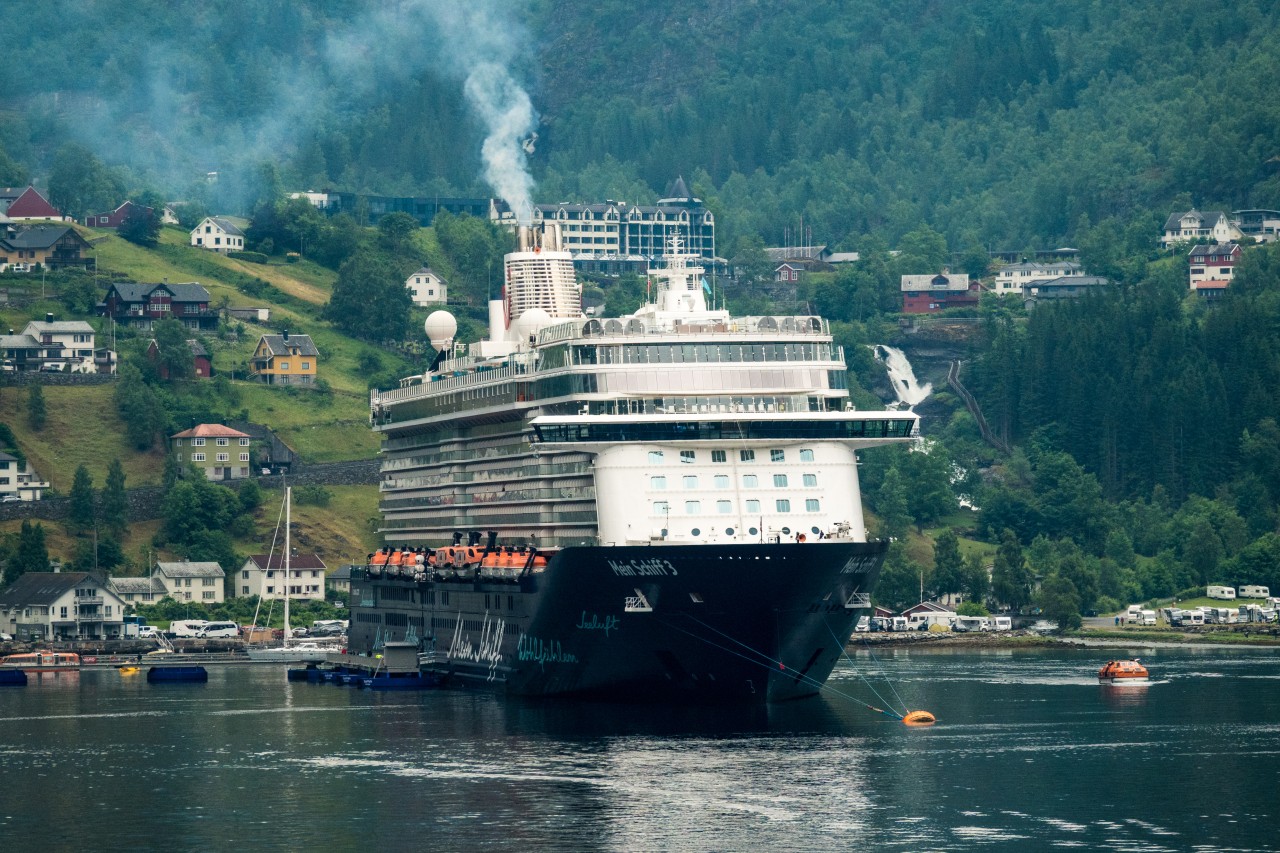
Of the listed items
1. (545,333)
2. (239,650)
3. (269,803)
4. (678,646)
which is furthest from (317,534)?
(269,803)

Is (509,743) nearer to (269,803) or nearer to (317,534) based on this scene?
(269,803)

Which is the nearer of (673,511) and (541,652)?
(673,511)

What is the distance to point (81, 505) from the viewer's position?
18200cm

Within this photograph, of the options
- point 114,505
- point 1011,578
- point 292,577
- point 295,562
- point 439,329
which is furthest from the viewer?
point 1011,578

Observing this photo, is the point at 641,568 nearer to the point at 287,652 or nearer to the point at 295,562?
the point at 287,652

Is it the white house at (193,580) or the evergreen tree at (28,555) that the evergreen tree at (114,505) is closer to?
the white house at (193,580)

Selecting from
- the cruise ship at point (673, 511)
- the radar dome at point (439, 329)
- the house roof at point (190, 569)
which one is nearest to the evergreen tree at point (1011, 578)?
the house roof at point (190, 569)

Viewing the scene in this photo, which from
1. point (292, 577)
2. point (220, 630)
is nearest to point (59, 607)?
point (220, 630)

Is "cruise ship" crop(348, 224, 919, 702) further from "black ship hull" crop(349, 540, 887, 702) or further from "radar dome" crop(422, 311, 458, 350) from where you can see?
"radar dome" crop(422, 311, 458, 350)

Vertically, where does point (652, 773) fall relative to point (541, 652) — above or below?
below

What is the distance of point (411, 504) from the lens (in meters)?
124

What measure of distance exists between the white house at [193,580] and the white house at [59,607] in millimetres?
8402

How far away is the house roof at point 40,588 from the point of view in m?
168

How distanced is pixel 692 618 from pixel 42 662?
73.8 metres
